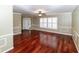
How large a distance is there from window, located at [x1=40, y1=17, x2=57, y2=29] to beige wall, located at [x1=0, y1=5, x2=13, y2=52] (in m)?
6.35

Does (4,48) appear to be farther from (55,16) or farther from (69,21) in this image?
(55,16)

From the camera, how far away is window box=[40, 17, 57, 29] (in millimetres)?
10219

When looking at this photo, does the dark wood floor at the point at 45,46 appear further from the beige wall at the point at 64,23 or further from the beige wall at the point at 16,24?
the beige wall at the point at 16,24

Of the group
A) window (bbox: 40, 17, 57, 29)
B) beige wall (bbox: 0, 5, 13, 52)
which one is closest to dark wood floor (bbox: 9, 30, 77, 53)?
beige wall (bbox: 0, 5, 13, 52)

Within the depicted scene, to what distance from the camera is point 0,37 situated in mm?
3822

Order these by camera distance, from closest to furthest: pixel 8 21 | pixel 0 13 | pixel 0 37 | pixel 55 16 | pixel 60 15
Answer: pixel 0 13, pixel 0 37, pixel 8 21, pixel 60 15, pixel 55 16

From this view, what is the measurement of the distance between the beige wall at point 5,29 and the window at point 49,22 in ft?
20.8

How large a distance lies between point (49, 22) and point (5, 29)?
7.22 meters

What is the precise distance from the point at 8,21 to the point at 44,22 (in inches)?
294

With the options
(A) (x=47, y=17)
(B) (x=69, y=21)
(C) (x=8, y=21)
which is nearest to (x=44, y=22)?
(A) (x=47, y=17)

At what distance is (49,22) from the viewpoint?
35.6ft

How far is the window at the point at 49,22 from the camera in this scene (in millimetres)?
10219

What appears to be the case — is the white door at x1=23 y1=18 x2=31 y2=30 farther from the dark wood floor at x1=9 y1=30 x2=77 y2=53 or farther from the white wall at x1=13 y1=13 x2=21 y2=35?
the dark wood floor at x1=9 y1=30 x2=77 y2=53
